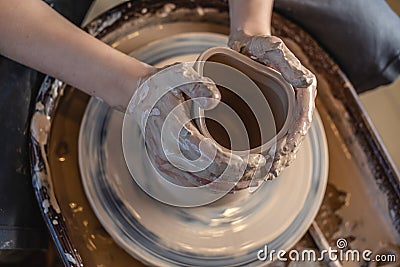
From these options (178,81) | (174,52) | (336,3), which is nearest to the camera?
(178,81)

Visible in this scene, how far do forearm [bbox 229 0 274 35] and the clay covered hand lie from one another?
0.13m

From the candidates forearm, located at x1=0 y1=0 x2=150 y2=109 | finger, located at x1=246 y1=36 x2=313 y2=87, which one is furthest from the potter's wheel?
finger, located at x1=246 y1=36 x2=313 y2=87

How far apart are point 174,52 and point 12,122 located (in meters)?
0.32

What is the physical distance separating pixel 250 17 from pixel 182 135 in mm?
305

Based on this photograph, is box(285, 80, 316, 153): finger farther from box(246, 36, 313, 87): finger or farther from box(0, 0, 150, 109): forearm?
box(0, 0, 150, 109): forearm

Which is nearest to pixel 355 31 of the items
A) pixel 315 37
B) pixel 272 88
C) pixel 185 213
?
pixel 315 37

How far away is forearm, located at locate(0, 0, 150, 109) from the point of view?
2.97 ft

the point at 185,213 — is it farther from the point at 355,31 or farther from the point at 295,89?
the point at 355,31

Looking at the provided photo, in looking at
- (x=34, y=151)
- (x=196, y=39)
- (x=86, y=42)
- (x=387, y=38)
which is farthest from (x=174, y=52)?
(x=387, y=38)

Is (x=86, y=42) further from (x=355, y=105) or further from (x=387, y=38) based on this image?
(x=387, y=38)

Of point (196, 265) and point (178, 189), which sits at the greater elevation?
point (178, 189)

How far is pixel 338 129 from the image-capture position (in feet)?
3.58

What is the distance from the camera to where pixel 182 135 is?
80 centimetres

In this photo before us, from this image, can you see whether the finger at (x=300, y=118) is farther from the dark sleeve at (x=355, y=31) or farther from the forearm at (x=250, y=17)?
the dark sleeve at (x=355, y=31)
